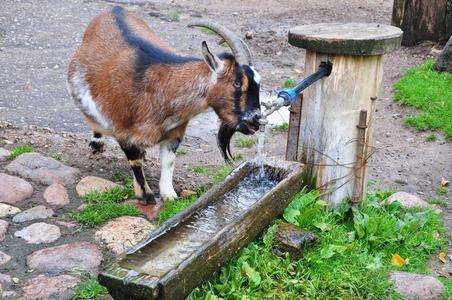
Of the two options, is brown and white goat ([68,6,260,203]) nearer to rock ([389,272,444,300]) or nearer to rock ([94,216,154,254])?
rock ([94,216,154,254])

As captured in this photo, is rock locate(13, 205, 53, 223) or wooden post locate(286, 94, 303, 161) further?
rock locate(13, 205, 53, 223)

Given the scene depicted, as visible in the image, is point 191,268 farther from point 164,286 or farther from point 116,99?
point 116,99

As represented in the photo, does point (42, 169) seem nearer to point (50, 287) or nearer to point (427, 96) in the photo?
point (50, 287)

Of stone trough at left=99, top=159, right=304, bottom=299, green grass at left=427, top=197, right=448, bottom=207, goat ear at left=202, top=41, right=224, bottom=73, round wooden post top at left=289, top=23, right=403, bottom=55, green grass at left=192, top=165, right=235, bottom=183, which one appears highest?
round wooden post top at left=289, top=23, right=403, bottom=55

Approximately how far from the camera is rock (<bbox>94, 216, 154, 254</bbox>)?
4402 mm

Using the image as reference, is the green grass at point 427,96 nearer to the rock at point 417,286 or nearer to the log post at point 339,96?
the log post at point 339,96

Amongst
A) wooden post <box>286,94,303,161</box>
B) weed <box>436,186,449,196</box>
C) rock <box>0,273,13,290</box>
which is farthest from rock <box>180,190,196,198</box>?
weed <box>436,186,449,196</box>

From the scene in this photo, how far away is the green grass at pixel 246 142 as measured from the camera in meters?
6.68

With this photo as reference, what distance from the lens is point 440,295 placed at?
3.92 metres

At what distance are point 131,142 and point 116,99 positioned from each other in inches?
13.2

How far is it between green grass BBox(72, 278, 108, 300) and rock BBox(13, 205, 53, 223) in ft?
3.49

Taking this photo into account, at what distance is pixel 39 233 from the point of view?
4535mm

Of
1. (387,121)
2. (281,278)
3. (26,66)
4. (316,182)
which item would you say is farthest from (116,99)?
(26,66)

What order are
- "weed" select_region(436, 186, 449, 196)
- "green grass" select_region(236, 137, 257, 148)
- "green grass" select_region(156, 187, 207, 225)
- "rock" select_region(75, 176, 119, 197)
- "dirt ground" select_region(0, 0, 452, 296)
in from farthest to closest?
"green grass" select_region(236, 137, 257, 148)
"dirt ground" select_region(0, 0, 452, 296)
"weed" select_region(436, 186, 449, 196)
"rock" select_region(75, 176, 119, 197)
"green grass" select_region(156, 187, 207, 225)
